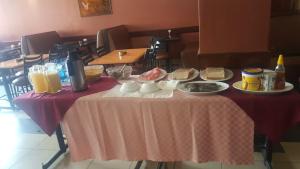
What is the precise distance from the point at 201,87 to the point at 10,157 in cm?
200

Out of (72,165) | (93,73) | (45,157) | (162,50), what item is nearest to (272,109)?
(93,73)

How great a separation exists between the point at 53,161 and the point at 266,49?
2.07m

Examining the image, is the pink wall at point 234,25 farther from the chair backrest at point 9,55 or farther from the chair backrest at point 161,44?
the chair backrest at point 9,55

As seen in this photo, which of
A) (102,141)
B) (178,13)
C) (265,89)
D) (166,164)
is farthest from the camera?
(178,13)

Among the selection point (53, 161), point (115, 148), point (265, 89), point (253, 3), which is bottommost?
point (53, 161)

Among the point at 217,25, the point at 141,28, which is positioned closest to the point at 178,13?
the point at 141,28

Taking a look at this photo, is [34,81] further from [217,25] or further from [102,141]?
[217,25]

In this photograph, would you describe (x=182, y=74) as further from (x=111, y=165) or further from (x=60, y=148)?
(x=60, y=148)

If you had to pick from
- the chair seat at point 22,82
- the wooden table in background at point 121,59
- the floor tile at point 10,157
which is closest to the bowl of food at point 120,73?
the wooden table in background at point 121,59

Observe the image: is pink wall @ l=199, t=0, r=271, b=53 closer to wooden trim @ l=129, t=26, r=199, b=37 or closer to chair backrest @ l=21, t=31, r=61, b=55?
wooden trim @ l=129, t=26, r=199, b=37

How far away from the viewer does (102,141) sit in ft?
5.54

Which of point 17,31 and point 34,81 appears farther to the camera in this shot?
point 17,31

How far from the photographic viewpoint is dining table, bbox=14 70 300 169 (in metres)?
1.37

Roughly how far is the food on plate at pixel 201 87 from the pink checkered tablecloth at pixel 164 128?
6cm
